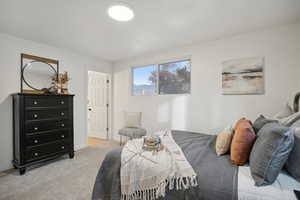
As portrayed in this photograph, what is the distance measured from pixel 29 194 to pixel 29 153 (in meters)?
0.83

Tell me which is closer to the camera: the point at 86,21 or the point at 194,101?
the point at 86,21

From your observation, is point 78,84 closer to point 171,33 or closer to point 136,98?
point 136,98

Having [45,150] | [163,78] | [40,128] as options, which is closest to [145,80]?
[163,78]

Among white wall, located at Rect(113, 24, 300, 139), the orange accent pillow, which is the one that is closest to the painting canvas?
white wall, located at Rect(113, 24, 300, 139)

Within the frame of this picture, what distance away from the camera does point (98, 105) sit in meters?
4.77

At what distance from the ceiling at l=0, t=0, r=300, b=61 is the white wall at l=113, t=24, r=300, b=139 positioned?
224 mm

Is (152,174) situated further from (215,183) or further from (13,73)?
(13,73)

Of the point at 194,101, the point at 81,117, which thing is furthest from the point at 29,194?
the point at 194,101

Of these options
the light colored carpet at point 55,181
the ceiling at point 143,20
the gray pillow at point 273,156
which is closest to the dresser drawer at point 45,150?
the light colored carpet at point 55,181

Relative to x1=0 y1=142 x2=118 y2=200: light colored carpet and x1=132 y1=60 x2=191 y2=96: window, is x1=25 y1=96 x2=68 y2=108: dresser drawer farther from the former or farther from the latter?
x1=132 y1=60 x2=191 y2=96: window

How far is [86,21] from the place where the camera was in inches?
86.4

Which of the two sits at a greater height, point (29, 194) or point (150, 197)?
point (150, 197)

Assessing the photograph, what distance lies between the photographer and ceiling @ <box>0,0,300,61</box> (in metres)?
1.82

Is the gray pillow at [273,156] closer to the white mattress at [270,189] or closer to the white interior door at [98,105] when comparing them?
the white mattress at [270,189]
